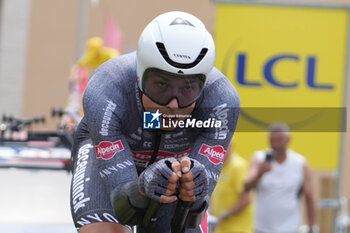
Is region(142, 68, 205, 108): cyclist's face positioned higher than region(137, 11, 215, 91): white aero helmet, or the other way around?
region(137, 11, 215, 91): white aero helmet

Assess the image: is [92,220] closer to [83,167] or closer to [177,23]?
[83,167]

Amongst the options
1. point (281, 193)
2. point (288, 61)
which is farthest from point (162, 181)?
point (288, 61)

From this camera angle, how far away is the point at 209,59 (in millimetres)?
3705

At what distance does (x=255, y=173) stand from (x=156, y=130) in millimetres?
4034

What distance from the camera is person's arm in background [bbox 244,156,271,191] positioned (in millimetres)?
7816

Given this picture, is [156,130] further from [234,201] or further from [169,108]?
[234,201]

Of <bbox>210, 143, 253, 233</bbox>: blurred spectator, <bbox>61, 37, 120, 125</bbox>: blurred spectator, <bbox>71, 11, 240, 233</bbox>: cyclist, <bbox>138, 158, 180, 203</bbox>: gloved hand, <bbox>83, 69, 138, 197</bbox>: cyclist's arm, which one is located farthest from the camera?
<bbox>61, 37, 120, 125</bbox>: blurred spectator

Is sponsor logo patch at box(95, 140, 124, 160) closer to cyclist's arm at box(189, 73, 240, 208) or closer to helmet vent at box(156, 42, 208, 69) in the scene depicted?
cyclist's arm at box(189, 73, 240, 208)

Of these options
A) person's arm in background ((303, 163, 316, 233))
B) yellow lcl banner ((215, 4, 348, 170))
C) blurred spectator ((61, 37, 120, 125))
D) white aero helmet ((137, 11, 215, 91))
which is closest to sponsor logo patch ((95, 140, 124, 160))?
white aero helmet ((137, 11, 215, 91))

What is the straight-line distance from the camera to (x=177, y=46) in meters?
3.60

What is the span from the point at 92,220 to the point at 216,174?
0.61 metres

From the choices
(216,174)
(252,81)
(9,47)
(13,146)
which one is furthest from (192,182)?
(9,47)

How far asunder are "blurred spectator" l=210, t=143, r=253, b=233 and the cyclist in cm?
363

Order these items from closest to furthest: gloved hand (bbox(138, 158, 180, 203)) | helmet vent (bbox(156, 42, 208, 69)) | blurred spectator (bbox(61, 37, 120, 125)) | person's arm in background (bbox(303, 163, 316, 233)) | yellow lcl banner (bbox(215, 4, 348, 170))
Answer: gloved hand (bbox(138, 158, 180, 203)) → helmet vent (bbox(156, 42, 208, 69)) → person's arm in background (bbox(303, 163, 316, 233)) → yellow lcl banner (bbox(215, 4, 348, 170)) → blurred spectator (bbox(61, 37, 120, 125))
